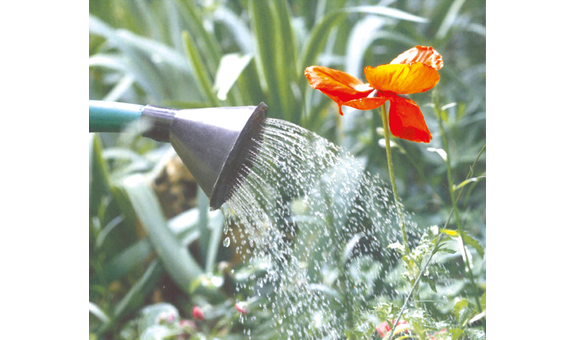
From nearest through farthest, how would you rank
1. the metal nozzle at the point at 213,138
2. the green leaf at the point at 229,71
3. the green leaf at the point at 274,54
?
the metal nozzle at the point at 213,138
the green leaf at the point at 229,71
the green leaf at the point at 274,54

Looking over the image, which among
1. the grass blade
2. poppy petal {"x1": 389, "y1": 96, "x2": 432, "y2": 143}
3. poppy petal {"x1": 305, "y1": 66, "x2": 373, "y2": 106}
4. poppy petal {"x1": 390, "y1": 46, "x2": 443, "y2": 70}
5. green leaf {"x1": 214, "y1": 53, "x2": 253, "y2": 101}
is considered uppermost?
poppy petal {"x1": 390, "y1": 46, "x2": 443, "y2": 70}

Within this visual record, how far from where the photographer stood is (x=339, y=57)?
49.0 inches

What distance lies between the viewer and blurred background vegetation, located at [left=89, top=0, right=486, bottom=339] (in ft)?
2.93

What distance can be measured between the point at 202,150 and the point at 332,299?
0.38 m

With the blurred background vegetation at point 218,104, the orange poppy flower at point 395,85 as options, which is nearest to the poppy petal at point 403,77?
the orange poppy flower at point 395,85

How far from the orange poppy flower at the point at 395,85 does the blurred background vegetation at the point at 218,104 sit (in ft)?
1.19

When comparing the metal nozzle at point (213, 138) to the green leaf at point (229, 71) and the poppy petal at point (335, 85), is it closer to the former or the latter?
the poppy petal at point (335, 85)

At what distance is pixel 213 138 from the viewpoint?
0.39 meters

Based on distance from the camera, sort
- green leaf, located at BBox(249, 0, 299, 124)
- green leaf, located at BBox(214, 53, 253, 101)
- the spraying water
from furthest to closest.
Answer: green leaf, located at BBox(249, 0, 299, 124)
green leaf, located at BBox(214, 53, 253, 101)
the spraying water

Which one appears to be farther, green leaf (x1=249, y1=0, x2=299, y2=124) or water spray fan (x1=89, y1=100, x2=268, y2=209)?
green leaf (x1=249, y1=0, x2=299, y2=124)

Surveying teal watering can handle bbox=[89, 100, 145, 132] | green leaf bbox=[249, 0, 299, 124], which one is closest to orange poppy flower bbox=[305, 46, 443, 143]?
teal watering can handle bbox=[89, 100, 145, 132]

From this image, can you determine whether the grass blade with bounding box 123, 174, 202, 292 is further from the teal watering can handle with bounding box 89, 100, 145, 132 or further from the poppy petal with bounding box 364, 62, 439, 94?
the poppy petal with bounding box 364, 62, 439, 94

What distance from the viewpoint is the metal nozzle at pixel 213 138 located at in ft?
1.25
